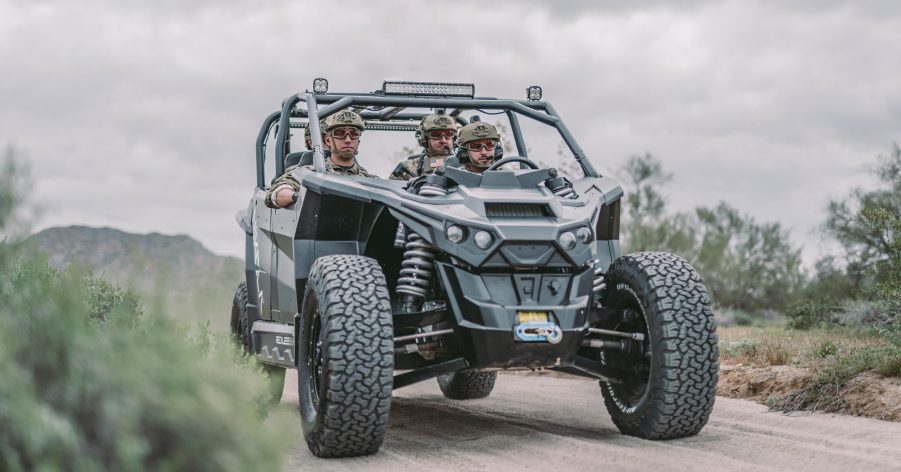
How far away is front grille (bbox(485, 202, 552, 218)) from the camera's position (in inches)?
228

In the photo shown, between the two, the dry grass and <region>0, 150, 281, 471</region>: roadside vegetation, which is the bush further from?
the dry grass

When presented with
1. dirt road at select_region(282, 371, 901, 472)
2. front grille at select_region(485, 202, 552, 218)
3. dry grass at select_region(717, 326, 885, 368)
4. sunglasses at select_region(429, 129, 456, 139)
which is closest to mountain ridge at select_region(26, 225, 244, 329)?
dirt road at select_region(282, 371, 901, 472)

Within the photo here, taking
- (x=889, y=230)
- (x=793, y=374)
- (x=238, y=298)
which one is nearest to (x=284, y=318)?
(x=238, y=298)

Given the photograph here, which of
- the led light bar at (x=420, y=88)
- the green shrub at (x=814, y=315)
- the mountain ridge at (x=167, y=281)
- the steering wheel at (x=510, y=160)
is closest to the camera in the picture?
the mountain ridge at (x=167, y=281)

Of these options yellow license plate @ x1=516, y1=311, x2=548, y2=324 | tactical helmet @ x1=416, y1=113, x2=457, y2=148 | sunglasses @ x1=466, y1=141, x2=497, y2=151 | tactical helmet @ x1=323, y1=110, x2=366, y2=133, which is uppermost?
tactical helmet @ x1=416, y1=113, x2=457, y2=148

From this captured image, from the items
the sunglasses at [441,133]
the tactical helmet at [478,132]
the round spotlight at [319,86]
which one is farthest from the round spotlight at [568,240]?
the sunglasses at [441,133]

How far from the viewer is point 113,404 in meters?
3.29

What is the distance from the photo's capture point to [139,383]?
333 cm

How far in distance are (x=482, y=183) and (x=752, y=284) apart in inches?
845

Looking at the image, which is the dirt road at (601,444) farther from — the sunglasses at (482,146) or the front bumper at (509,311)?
the sunglasses at (482,146)

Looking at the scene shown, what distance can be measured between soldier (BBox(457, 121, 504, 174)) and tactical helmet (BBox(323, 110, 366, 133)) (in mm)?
808

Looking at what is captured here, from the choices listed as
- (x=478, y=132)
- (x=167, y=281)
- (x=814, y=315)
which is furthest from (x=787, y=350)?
(x=167, y=281)

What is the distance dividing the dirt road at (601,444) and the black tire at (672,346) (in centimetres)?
16

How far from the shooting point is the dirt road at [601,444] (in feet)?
17.7
